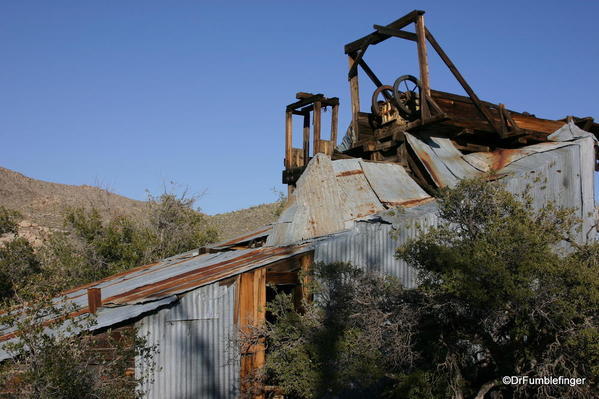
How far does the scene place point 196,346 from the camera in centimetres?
1030

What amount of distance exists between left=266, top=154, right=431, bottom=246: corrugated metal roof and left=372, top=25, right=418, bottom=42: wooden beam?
3863 mm

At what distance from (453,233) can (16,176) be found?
58.6 meters

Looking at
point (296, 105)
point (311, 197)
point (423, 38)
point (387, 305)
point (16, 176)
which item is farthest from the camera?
point (16, 176)

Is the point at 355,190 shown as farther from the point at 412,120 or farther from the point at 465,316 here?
the point at 465,316

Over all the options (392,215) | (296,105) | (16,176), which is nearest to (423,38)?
(296,105)

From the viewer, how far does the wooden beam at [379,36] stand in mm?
16188

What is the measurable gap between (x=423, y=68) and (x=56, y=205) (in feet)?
142

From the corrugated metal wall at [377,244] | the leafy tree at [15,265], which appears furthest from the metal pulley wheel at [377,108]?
the leafy tree at [15,265]

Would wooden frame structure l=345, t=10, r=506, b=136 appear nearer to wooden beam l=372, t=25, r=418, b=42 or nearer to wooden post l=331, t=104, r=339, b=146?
wooden beam l=372, t=25, r=418, b=42

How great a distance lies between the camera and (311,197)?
1432 cm

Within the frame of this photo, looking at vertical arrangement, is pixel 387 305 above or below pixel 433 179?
below

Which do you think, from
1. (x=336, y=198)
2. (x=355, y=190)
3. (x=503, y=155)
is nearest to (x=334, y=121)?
(x=355, y=190)

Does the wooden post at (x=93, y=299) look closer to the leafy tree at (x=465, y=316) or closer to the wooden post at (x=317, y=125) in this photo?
the leafy tree at (x=465, y=316)

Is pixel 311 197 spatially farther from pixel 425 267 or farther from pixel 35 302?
pixel 35 302
